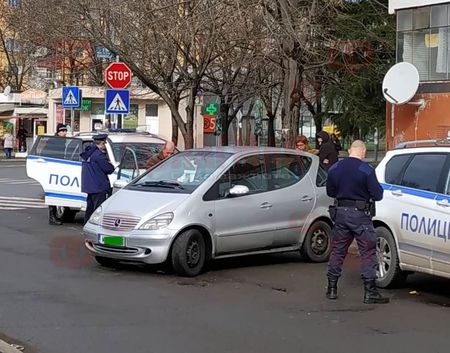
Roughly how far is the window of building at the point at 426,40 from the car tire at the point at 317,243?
11.7 m

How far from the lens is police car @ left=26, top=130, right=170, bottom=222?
50.8 feet

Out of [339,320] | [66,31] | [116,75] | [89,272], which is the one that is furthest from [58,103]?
[339,320]

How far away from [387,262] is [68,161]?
26.4 ft

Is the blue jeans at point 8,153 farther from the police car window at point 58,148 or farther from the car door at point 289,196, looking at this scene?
the car door at point 289,196

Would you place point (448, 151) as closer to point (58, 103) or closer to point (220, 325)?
point (220, 325)

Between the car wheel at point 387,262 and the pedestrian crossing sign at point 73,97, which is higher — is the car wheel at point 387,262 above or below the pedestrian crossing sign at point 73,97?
below

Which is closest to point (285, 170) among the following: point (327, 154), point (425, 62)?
point (327, 154)

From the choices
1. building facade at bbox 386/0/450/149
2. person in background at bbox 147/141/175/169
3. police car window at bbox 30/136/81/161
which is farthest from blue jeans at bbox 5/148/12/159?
person in background at bbox 147/141/175/169

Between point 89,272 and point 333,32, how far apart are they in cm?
1481

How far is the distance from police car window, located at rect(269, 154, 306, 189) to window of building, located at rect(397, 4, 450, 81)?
1168 centimetres

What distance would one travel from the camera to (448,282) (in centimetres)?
1021

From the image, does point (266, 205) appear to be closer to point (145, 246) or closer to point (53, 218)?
point (145, 246)

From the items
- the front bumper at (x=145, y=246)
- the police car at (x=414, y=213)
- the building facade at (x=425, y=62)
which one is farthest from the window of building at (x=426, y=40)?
the front bumper at (x=145, y=246)

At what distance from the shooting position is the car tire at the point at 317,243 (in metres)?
11.5
